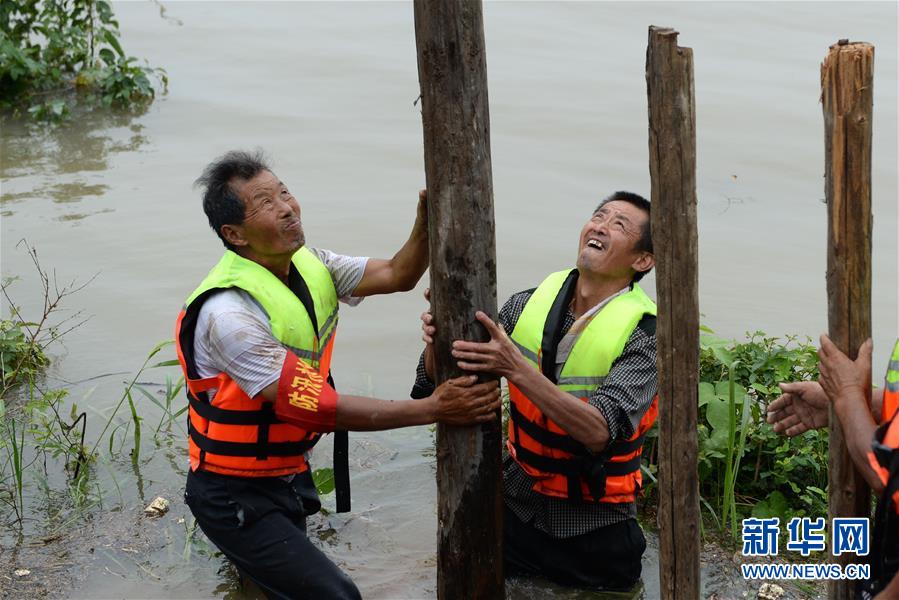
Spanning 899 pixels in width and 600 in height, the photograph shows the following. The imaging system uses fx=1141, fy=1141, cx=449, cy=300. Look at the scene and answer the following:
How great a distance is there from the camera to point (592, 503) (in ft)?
15.5

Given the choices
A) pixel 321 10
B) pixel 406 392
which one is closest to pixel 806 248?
pixel 406 392

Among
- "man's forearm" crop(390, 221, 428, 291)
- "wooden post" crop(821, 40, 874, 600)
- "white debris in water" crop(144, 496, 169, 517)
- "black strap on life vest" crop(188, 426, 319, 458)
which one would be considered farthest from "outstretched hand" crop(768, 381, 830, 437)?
"white debris in water" crop(144, 496, 169, 517)

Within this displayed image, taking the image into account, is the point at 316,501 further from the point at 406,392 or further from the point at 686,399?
the point at 406,392

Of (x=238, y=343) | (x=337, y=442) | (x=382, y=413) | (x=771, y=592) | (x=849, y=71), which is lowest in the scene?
(x=771, y=592)

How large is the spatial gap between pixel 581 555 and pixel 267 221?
1923 mm

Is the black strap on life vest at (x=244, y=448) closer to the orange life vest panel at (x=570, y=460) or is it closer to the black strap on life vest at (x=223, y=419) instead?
the black strap on life vest at (x=223, y=419)

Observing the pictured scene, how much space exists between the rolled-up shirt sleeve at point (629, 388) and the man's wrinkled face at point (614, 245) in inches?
11.3

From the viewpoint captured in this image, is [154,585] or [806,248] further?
[806,248]

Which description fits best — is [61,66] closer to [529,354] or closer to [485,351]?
[529,354]

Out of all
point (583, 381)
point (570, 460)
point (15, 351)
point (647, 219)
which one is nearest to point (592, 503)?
point (570, 460)

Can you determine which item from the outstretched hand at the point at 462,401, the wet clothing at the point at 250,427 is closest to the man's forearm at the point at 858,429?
the outstretched hand at the point at 462,401

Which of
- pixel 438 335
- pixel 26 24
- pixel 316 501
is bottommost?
pixel 316 501

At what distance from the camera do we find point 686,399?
12.9 ft

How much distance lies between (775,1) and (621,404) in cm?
1196
